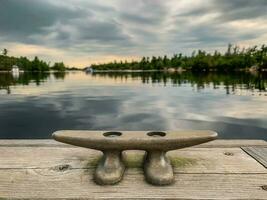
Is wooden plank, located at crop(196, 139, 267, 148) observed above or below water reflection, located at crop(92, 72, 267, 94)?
above

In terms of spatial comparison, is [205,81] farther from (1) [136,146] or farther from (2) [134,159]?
(1) [136,146]

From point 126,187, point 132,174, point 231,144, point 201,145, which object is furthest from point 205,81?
point 126,187

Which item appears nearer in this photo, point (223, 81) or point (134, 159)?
point (134, 159)

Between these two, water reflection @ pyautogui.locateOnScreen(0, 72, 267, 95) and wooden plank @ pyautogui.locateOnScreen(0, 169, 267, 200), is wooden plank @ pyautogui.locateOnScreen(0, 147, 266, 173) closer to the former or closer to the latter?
wooden plank @ pyautogui.locateOnScreen(0, 169, 267, 200)

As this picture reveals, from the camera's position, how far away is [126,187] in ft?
11.0

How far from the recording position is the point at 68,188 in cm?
334

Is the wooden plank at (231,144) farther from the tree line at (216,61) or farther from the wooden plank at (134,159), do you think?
the tree line at (216,61)

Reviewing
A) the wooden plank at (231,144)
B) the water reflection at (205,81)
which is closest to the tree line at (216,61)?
the water reflection at (205,81)

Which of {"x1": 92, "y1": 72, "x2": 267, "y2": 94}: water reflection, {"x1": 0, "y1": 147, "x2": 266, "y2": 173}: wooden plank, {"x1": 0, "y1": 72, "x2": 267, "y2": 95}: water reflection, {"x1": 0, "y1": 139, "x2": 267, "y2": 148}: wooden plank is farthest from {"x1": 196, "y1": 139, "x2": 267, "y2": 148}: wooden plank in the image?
{"x1": 92, "y1": 72, "x2": 267, "y2": 94}: water reflection

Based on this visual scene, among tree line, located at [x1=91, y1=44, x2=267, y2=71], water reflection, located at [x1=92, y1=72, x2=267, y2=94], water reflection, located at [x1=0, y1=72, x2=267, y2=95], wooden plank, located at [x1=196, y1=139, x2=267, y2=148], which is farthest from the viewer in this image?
tree line, located at [x1=91, y1=44, x2=267, y2=71]

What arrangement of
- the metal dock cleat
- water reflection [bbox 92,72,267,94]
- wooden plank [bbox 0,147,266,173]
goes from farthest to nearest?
1. water reflection [bbox 92,72,267,94]
2. wooden plank [bbox 0,147,266,173]
3. the metal dock cleat

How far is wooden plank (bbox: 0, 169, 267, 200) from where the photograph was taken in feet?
10.4

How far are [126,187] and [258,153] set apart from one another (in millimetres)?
2140

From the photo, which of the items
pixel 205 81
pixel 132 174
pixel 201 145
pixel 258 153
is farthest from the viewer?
pixel 205 81
